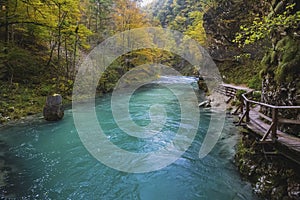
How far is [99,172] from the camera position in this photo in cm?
606

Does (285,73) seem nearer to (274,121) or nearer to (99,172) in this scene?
(274,121)

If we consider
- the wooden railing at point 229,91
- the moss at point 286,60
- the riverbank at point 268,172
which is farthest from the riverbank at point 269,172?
the wooden railing at point 229,91

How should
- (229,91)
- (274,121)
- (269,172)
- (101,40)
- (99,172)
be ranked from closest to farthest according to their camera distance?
1. (274,121)
2. (269,172)
3. (99,172)
4. (229,91)
5. (101,40)

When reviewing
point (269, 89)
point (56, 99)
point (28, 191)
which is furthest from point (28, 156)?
point (269, 89)

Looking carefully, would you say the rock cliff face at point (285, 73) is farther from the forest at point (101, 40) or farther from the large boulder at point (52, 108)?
the large boulder at point (52, 108)

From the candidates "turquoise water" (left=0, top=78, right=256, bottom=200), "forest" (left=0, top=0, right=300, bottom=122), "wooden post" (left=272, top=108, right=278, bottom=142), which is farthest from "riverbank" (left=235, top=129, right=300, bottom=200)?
"forest" (left=0, top=0, right=300, bottom=122)

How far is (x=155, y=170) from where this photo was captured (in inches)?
249

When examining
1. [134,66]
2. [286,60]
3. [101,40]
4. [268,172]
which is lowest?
[268,172]

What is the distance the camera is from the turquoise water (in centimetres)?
509

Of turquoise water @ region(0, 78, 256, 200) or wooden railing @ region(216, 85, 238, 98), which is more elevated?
wooden railing @ region(216, 85, 238, 98)

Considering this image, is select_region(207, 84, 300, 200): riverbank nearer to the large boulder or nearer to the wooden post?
the wooden post

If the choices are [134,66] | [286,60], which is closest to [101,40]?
[134,66]

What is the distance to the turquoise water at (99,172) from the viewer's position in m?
5.09

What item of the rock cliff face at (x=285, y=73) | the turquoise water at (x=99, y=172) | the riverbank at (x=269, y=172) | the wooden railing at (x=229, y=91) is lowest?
the turquoise water at (x=99, y=172)
